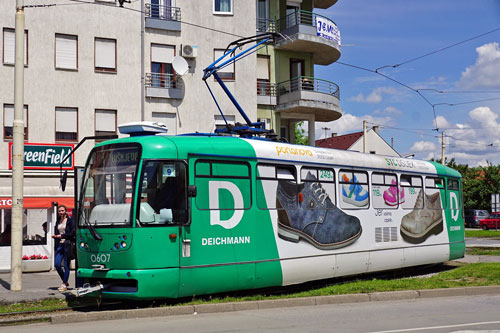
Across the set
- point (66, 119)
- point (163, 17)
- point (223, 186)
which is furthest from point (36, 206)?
point (223, 186)

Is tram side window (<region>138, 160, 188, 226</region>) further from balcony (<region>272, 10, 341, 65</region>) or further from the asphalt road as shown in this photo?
balcony (<region>272, 10, 341, 65</region>)

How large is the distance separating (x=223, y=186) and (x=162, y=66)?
14699mm

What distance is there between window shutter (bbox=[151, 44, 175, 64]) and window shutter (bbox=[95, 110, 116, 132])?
2877 mm

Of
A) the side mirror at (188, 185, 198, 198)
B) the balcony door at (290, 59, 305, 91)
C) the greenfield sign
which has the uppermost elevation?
the balcony door at (290, 59, 305, 91)

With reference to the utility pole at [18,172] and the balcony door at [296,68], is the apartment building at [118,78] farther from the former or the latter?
the utility pole at [18,172]

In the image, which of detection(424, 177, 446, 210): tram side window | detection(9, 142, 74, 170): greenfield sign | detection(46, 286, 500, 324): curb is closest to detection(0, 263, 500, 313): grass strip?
detection(46, 286, 500, 324): curb

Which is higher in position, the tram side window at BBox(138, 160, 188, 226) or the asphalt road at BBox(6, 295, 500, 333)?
the tram side window at BBox(138, 160, 188, 226)

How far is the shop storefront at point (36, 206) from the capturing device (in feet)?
67.5

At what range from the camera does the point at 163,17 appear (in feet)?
85.6

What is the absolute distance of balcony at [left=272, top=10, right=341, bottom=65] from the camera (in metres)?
29.5

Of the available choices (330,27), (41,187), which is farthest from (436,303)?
(330,27)

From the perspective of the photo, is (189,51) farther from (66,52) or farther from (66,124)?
(66,124)

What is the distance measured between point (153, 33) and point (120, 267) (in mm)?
16230

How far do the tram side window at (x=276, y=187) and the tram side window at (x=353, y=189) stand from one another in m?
1.99
